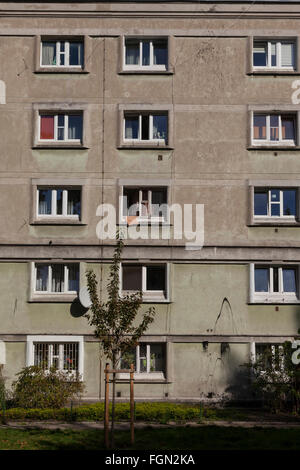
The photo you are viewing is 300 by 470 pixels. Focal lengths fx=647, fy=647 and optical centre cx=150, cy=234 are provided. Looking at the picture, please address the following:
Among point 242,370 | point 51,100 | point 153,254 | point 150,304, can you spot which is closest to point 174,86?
point 51,100

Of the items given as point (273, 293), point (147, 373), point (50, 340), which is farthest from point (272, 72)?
point (50, 340)

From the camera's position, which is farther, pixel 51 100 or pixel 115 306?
pixel 51 100

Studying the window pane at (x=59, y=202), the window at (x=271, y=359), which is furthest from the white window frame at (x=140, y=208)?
the window at (x=271, y=359)

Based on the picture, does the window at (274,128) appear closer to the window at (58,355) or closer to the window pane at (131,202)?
the window pane at (131,202)

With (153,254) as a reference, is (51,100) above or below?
above

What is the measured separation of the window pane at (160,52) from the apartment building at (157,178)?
2.7 inches

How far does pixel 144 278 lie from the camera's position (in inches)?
1048

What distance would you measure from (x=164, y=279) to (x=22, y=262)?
5.84 m

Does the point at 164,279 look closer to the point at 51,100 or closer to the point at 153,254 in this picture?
the point at 153,254

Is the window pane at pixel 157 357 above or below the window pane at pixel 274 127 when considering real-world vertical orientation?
below

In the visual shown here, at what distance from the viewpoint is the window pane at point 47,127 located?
27453mm

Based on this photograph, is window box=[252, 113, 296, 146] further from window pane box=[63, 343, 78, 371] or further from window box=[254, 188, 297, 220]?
window pane box=[63, 343, 78, 371]

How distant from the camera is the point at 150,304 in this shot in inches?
1028

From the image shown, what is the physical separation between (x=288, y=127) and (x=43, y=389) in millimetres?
14783
